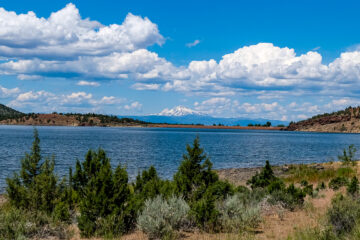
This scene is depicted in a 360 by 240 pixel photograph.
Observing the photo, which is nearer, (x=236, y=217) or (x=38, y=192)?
(x=236, y=217)

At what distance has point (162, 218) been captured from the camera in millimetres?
10172

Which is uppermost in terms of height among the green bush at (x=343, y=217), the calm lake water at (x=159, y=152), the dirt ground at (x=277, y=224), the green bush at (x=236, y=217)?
the green bush at (x=343, y=217)

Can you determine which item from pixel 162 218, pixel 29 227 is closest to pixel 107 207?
pixel 162 218

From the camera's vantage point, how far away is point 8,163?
41750mm

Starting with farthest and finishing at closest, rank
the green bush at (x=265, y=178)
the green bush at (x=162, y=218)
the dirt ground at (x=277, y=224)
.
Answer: the green bush at (x=265, y=178)
the dirt ground at (x=277, y=224)
the green bush at (x=162, y=218)

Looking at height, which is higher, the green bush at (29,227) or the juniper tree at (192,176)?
the juniper tree at (192,176)

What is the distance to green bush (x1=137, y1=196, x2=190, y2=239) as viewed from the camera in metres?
9.93

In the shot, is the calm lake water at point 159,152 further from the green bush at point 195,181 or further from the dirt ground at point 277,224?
the dirt ground at point 277,224

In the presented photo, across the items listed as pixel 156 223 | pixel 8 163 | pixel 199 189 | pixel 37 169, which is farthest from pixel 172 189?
pixel 8 163

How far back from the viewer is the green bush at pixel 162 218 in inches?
391

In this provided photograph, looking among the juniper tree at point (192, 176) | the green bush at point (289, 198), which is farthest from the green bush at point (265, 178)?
the juniper tree at point (192, 176)

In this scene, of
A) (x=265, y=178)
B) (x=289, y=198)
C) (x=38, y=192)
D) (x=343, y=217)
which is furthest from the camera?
(x=265, y=178)

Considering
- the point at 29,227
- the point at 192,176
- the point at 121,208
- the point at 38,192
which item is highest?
the point at 192,176

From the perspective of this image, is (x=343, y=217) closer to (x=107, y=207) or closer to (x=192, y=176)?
(x=192, y=176)
